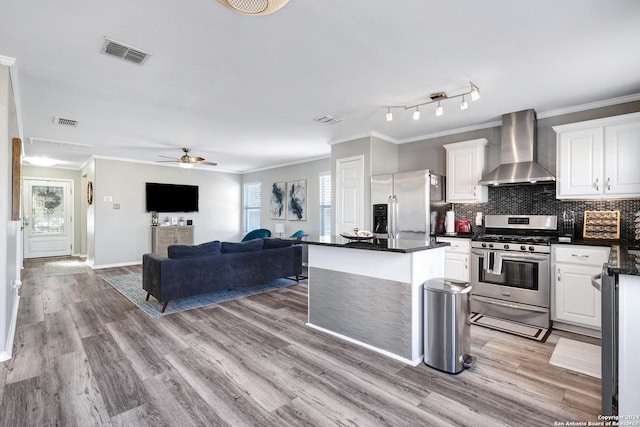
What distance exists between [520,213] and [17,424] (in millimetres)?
5211

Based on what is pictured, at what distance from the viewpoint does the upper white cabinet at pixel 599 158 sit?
3.18 metres

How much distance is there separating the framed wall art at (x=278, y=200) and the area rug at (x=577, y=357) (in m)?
6.18

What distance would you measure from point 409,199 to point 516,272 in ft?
5.36

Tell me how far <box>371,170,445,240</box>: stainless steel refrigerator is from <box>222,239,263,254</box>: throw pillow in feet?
6.41

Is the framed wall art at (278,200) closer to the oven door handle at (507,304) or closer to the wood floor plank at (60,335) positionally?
the wood floor plank at (60,335)

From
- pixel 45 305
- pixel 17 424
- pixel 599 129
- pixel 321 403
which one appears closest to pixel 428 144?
pixel 599 129

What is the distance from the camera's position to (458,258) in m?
4.08

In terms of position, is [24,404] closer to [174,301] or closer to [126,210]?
[174,301]

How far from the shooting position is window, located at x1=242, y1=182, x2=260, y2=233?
9.20 metres

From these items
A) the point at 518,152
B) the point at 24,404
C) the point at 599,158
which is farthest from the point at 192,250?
the point at 599,158

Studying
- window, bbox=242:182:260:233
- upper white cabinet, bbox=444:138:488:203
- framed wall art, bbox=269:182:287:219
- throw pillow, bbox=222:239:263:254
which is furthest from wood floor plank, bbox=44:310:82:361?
window, bbox=242:182:260:233

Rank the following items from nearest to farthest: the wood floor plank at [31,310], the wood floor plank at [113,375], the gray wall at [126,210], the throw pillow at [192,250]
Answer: the wood floor plank at [113,375] → the wood floor plank at [31,310] → the throw pillow at [192,250] → the gray wall at [126,210]

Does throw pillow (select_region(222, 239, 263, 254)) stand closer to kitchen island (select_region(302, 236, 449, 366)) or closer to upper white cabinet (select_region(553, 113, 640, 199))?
kitchen island (select_region(302, 236, 449, 366))

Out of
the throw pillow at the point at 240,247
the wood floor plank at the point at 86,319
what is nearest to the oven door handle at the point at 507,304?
the throw pillow at the point at 240,247
